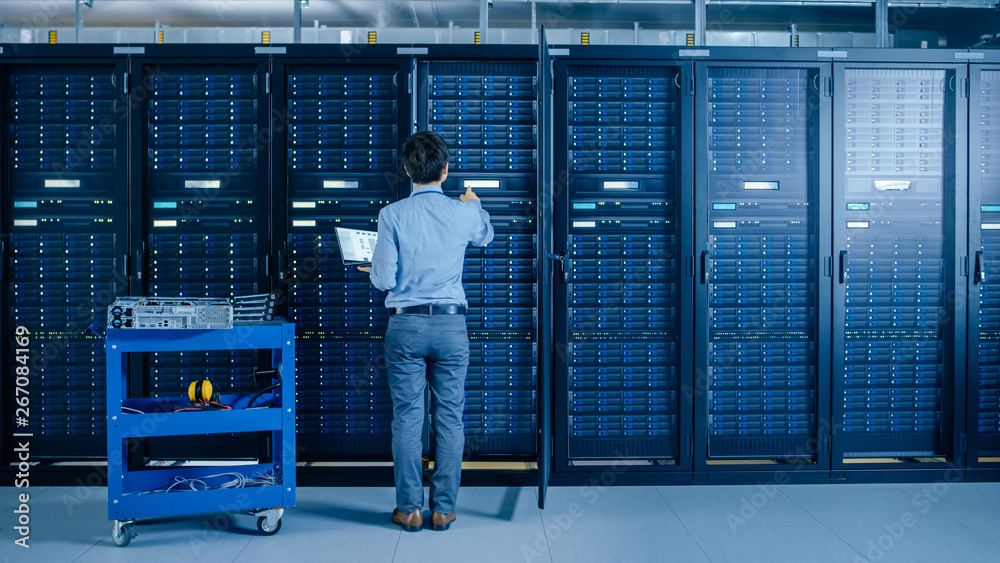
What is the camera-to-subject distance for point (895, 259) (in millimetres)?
3100

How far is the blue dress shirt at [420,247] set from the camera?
2.35m

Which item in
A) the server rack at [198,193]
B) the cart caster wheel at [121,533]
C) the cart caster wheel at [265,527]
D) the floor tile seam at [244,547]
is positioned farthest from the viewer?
the server rack at [198,193]

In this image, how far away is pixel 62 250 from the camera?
3029mm

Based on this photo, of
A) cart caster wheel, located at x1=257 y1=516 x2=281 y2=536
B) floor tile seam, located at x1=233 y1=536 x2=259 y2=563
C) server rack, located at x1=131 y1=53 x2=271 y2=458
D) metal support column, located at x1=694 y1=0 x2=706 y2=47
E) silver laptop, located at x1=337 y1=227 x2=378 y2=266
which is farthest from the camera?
metal support column, located at x1=694 y1=0 x2=706 y2=47

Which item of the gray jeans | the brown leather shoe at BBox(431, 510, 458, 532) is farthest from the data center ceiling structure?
the brown leather shoe at BBox(431, 510, 458, 532)

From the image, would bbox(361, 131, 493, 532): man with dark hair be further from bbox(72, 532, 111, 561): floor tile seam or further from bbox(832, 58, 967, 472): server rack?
bbox(832, 58, 967, 472): server rack

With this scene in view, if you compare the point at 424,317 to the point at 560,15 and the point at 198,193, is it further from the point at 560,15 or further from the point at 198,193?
the point at 560,15

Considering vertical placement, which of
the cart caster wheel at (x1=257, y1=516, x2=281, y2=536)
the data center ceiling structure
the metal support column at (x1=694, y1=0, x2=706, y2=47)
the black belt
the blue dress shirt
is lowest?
the cart caster wheel at (x1=257, y1=516, x2=281, y2=536)

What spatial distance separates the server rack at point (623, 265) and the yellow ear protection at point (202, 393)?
5.59ft

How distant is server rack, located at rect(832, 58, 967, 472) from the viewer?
3086mm

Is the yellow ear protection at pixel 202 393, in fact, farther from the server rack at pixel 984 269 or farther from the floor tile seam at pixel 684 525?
the server rack at pixel 984 269

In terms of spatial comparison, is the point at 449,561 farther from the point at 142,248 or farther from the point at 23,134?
the point at 23,134

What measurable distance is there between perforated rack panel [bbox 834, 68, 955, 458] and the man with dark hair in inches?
88.2

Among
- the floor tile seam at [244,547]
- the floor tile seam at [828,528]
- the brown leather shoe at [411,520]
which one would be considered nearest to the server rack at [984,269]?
the floor tile seam at [828,528]
